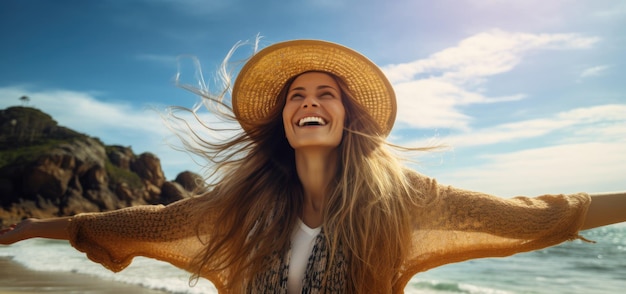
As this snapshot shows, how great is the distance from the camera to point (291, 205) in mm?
2900

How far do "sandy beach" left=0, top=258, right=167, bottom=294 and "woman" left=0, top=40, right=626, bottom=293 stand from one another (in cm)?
480

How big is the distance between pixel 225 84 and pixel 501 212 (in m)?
1.99

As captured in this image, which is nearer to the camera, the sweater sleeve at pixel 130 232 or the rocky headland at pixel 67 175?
the sweater sleeve at pixel 130 232

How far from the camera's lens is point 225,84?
134 inches

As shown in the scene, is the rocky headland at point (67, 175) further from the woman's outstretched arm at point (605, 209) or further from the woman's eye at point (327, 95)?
the woman's outstretched arm at point (605, 209)

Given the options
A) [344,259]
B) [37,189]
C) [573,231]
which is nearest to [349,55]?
[344,259]

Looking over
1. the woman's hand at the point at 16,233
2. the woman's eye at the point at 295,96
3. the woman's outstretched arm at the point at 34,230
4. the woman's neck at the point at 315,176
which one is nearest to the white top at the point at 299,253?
the woman's neck at the point at 315,176

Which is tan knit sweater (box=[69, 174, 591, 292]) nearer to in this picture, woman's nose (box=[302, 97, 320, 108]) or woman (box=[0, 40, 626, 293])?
woman (box=[0, 40, 626, 293])

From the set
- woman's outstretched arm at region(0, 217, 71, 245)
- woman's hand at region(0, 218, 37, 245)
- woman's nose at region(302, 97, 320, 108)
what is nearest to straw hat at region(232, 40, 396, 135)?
woman's nose at region(302, 97, 320, 108)

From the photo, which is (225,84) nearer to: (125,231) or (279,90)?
(279,90)

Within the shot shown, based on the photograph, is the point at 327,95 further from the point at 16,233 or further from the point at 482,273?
the point at 482,273

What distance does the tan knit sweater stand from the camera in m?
2.34

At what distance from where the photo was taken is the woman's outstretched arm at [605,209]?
2.20 m

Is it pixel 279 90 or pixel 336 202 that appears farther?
pixel 279 90
